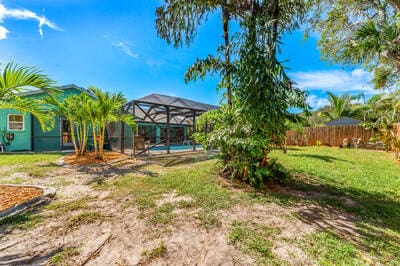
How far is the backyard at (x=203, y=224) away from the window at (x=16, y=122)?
8.12m

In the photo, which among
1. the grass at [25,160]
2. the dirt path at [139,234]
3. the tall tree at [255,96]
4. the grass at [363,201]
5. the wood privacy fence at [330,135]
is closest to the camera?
the dirt path at [139,234]

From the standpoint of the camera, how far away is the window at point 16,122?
10594 mm

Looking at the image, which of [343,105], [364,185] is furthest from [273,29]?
[343,105]

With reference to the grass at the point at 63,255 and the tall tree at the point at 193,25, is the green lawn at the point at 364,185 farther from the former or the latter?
the grass at the point at 63,255

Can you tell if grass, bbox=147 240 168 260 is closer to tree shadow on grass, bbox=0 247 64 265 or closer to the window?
tree shadow on grass, bbox=0 247 64 265

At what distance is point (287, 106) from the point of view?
4016 millimetres

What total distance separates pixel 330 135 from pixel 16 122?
21.7m

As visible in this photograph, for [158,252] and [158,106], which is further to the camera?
Result: [158,106]

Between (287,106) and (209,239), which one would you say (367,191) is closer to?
(287,106)

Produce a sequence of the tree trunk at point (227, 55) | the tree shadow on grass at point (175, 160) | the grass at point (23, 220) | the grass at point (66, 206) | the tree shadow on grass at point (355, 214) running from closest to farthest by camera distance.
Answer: the tree shadow on grass at point (355, 214), the grass at point (23, 220), the grass at point (66, 206), the tree trunk at point (227, 55), the tree shadow on grass at point (175, 160)

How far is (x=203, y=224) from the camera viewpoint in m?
2.62

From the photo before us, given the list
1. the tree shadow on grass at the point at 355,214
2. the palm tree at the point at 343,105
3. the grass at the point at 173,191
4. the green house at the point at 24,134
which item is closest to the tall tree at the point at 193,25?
the grass at the point at 173,191

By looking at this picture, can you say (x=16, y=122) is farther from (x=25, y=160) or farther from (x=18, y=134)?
(x=25, y=160)

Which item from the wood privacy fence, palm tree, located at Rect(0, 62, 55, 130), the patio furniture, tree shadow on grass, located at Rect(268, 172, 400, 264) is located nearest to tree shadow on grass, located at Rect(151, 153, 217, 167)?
tree shadow on grass, located at Rect(268, 172, 400, 264)
